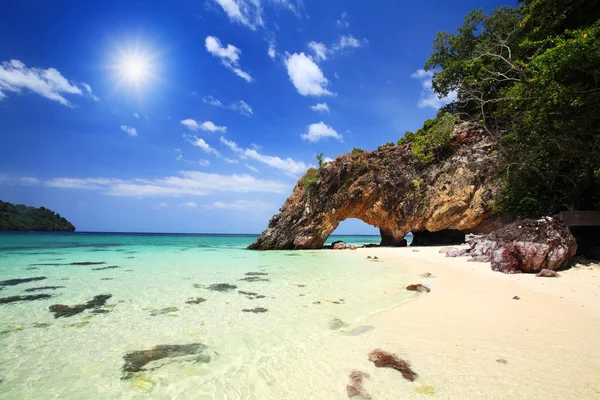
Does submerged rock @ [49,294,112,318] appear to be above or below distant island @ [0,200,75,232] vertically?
below

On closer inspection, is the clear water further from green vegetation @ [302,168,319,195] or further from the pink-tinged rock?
green vegetation @ [302,168,319,195]

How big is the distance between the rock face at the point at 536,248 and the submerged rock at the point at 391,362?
26.7ft

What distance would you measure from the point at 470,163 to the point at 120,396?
24.6m

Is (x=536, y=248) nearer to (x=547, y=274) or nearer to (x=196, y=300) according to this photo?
(x=547, y=274)

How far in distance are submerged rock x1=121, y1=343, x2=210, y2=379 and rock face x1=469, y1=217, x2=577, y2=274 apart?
32.7 ft

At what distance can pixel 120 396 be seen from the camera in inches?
111

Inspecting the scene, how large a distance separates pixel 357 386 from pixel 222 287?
6178mm

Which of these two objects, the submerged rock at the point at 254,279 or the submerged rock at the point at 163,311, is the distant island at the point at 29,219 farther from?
the submerged rock at the point at 163,311

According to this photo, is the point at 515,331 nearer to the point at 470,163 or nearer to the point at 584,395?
the point at 584,395

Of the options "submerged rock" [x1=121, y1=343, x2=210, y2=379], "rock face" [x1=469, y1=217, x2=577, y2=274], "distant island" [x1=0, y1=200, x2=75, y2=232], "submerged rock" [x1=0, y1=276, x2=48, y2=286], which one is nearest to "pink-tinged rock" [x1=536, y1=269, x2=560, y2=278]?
"rock face" [x1=469, y1=217, x2=577, y2=274]

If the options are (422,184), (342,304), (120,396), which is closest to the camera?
(120,396)

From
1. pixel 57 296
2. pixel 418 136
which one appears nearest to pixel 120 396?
pixel 57 296

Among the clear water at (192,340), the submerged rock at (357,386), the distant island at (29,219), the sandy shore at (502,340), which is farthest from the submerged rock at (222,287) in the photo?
the distant island at (29,219)

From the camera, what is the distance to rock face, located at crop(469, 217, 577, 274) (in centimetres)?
866
